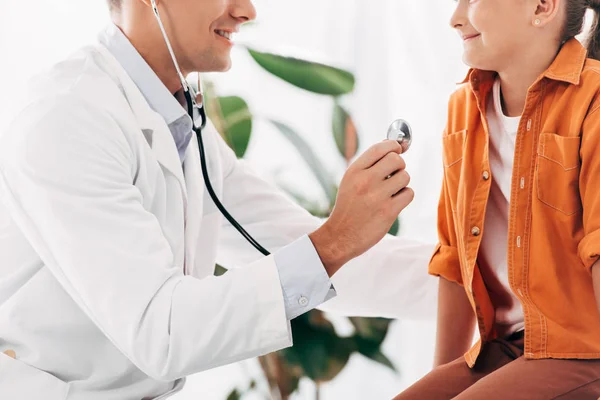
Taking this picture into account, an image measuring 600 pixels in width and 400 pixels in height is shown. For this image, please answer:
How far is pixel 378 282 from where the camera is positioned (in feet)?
5.22

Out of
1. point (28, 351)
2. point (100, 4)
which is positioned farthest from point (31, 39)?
point (28, 351)

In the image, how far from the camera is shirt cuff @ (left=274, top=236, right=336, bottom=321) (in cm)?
116

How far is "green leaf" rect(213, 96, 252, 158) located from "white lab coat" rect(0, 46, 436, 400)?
635 mm

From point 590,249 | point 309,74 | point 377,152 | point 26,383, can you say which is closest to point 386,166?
point 377,152

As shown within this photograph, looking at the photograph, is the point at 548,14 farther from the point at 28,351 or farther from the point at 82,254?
the point at 28,351

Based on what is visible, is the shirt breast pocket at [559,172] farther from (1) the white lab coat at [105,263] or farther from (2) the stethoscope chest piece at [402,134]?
(1) the white lab coat at [105,263]

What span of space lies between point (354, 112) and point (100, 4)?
776 millimetres

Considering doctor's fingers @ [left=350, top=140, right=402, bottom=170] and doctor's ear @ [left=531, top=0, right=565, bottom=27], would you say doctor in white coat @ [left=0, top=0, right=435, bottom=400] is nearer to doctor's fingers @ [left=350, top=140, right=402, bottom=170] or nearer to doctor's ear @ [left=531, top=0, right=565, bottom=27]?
doctor's fingers @ [left=350, top=140, right=402, bottom=170]

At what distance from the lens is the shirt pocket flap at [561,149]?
46.1 inches

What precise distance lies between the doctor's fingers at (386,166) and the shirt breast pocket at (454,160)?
221 mm

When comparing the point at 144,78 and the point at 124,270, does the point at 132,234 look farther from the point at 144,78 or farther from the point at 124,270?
the point at 144,78

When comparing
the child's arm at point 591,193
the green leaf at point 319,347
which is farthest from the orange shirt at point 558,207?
the green leaf at point 319,347

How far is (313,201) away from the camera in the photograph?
212 centimetres

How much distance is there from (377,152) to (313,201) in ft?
3.16
